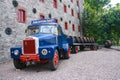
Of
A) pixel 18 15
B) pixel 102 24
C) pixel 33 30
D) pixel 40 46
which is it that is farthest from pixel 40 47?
pixel 102 24

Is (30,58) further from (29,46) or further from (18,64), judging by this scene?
(18,64)

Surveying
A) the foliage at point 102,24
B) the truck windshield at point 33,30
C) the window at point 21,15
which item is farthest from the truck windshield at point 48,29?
the foliage at point 102,24

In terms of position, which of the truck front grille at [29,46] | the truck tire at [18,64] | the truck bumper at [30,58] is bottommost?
the truck tire at [18,64]

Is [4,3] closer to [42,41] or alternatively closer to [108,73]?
[42,41]

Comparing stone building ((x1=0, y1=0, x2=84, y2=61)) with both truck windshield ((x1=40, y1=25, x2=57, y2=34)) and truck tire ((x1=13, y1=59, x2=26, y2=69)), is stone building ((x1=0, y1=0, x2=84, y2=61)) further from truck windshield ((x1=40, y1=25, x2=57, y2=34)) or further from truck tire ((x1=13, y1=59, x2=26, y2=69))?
truck windshield ((x1=40, y1=25, x2=57, y2=34))

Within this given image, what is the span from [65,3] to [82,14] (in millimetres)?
8220

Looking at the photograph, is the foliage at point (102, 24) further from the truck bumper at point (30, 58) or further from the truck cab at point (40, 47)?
the truck bumper at point (30, 58)

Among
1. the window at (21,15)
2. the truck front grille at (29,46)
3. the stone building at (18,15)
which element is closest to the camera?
the truck front grille at (29,46)

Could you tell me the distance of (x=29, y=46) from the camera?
36.6 feet

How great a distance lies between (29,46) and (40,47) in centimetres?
65

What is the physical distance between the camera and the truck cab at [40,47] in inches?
429

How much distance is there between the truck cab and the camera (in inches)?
429

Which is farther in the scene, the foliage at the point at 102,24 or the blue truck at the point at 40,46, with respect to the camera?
the foliage at the point at 102,24

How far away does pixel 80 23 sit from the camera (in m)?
38.6
